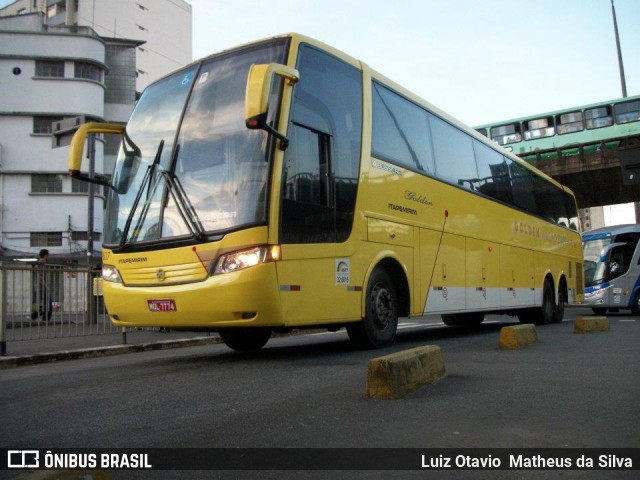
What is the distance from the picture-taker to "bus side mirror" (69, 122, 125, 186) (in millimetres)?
7285

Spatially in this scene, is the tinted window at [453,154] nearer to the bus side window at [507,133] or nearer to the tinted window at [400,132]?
the tinted window at [400,132]

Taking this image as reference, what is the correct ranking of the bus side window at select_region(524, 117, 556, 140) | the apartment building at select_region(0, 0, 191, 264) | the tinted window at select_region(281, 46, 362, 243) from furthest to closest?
the bus side window at select_region(524, 117, 556, 140) → the apartment building at select_region(0, 0, 191, 264) → the tinted window at select_region(281, 46, 362, 243)

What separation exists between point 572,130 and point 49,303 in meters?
30.7

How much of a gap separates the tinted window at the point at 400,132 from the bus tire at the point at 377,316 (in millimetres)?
1772

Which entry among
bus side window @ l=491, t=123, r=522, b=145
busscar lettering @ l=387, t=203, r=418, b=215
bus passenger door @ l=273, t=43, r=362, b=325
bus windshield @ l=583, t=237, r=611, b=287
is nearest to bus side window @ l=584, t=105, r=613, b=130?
bus side window @ l=491, t=123, r=522, b=145

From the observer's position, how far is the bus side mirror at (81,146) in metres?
7.29

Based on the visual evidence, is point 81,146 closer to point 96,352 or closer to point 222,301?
point 222,301

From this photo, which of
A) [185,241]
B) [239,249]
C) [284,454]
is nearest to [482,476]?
[284,454]

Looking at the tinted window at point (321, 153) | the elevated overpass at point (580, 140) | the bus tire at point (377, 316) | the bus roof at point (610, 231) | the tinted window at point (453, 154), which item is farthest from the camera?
the elevated overpass at point (580, 140)

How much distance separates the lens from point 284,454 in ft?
11.0

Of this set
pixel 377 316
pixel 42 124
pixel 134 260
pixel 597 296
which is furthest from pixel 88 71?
pixel 377 316

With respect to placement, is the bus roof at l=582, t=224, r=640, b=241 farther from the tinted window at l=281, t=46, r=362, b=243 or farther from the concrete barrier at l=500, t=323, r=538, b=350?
the tinted window at l=281, t=46, r=362, b=243

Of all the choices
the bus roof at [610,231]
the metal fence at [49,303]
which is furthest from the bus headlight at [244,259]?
the bus roof at [610,231]

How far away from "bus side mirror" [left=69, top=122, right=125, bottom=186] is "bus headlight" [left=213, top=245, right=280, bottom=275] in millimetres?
2369
